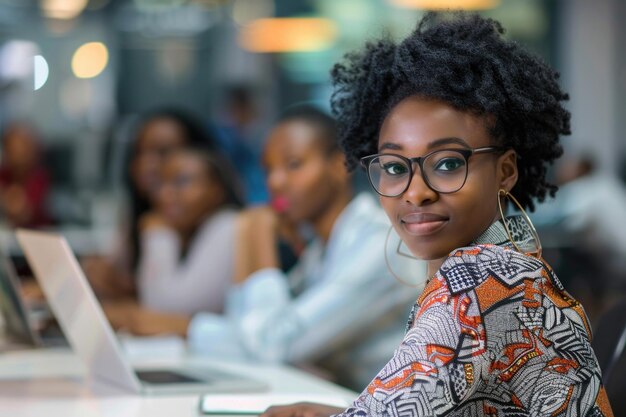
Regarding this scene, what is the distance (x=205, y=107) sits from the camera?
331 inches

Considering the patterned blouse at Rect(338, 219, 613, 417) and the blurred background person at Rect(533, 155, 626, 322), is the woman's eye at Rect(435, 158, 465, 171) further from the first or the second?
the blurred background person at Rect(533, 155, 626, 322)

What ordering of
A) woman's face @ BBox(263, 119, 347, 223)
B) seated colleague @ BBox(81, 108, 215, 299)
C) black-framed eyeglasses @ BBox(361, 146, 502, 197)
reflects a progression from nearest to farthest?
black-framed eyeglasses @ BBox(361, 146, 502, 197), woman's face @ BBox(263, 119, 347, 223), seated colleague @ BBox(81, 108, 215, 299)

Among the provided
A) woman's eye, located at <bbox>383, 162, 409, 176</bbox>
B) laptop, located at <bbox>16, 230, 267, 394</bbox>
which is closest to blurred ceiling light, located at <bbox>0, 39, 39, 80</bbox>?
laptop, located at <bbox>16, 230, 267, 394</bbox>

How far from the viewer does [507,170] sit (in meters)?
1.36

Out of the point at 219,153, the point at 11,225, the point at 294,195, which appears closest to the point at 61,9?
the point at 11,225

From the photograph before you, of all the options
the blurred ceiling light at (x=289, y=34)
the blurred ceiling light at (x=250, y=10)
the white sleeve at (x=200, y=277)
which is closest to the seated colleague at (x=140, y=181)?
the white sleeve at (x=200, y=277)

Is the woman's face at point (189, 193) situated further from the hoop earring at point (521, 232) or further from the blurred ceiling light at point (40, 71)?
the blurred ceiling light at point (40, 71)

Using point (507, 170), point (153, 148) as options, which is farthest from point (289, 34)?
point (507, 170)

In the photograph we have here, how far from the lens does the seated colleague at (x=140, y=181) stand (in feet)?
13.7

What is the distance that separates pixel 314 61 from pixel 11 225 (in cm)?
250

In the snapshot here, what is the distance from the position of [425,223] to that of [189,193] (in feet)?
8.68

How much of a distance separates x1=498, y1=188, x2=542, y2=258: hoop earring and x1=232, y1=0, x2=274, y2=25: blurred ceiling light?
6761mm

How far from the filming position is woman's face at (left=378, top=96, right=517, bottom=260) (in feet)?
4.24

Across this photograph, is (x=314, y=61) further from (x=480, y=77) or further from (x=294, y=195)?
(x=480, y=77)
